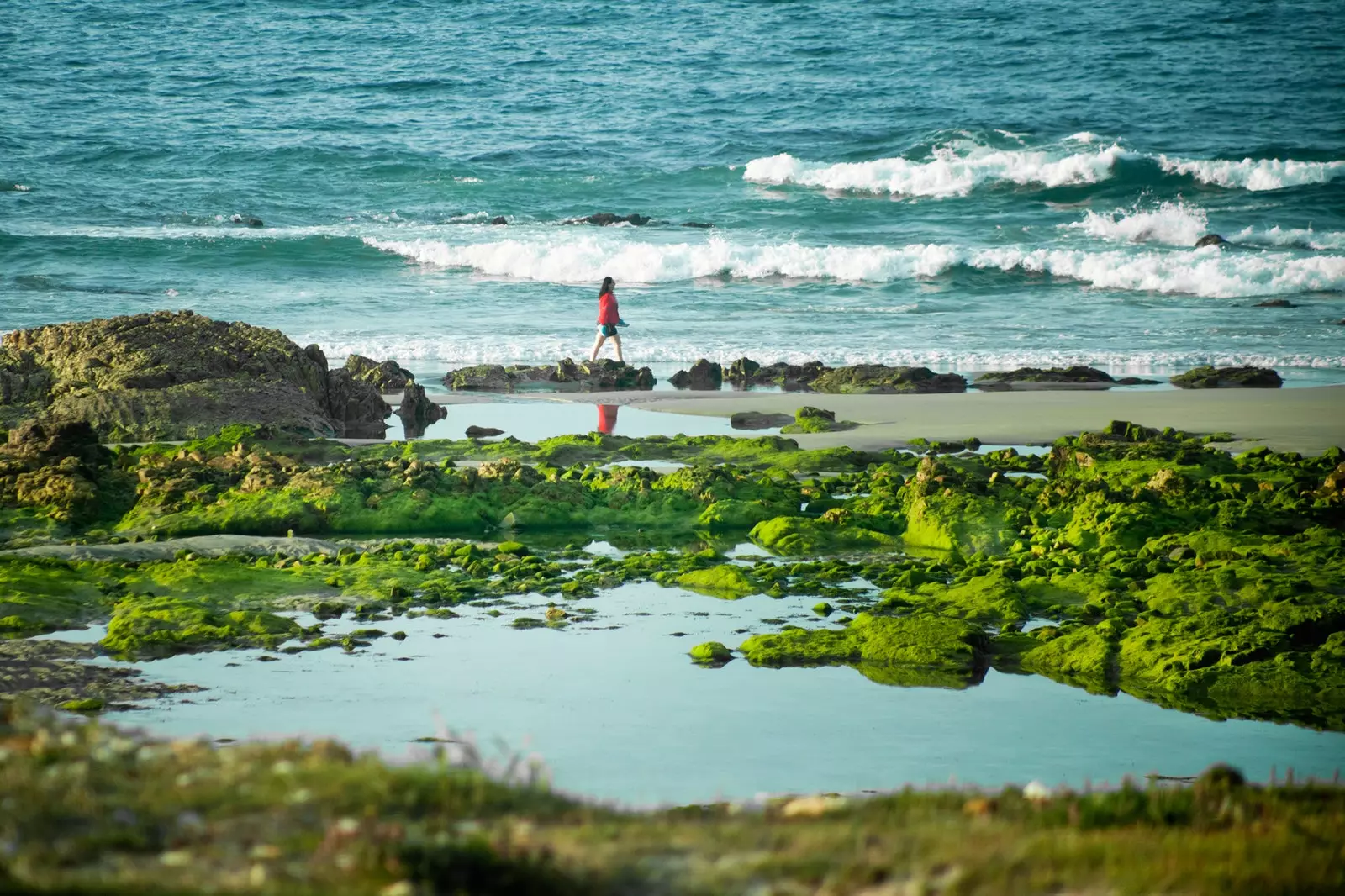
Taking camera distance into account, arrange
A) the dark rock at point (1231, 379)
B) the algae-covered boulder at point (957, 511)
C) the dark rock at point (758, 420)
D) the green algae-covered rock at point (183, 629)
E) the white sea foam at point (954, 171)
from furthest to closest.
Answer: the white sea foam at point (954, 171)
the dark rock at point (1231, 379)
the dark rock at point (758, 420)
the algae-covered boulder at point (957, 511)
the green algae-covered rock at point (183, 629)

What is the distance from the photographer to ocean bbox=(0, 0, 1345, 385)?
77.7ft

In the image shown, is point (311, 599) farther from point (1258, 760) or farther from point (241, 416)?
point (241, 416)

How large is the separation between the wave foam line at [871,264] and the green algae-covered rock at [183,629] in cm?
2166

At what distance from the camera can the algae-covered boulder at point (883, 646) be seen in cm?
650

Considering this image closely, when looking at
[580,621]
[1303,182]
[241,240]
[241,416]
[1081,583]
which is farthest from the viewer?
[1303,182]

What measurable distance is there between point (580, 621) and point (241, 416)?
23.2 ft

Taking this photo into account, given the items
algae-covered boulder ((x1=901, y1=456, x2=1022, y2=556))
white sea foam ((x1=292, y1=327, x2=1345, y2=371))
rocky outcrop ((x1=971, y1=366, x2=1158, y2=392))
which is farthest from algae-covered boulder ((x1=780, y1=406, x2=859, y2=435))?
white sea foam ((x1=292, y1=327, x2=1345, y2=371))

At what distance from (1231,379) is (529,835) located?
50.0 ft

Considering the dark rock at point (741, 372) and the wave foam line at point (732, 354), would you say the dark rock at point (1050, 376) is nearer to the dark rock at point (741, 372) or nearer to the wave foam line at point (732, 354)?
the wave foam line at point (732, 354)

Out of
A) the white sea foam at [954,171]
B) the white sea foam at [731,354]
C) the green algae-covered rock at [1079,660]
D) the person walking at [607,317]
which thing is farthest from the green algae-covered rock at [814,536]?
the white sea foam at [954,171]

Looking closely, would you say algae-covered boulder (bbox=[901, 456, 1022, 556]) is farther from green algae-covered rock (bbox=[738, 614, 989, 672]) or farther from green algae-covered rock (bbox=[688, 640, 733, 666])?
green algae-covered rock (bbox=[688, 640, 733, 666])

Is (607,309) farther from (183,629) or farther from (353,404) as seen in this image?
(183,629)

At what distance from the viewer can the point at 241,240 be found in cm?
3102

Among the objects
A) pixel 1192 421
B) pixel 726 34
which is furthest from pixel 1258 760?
pixel 726 34
